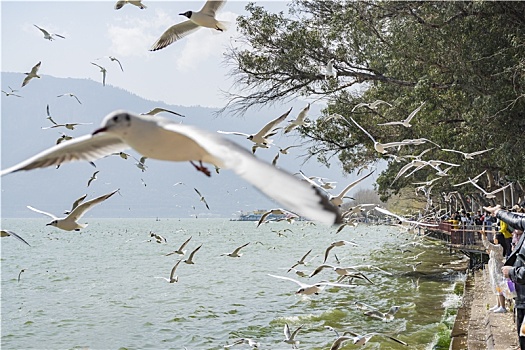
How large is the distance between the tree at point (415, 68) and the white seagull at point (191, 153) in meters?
9.81

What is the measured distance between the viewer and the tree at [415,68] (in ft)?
44.9

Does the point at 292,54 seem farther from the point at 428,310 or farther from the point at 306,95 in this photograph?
the point at 428,310

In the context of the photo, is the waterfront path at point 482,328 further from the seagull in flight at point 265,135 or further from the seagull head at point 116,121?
the seagull head at point 116,121

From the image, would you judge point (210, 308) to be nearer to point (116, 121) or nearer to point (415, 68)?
point (415, 68)

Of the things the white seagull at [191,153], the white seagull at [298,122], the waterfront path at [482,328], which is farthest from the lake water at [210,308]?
the white seagull at [191,153]

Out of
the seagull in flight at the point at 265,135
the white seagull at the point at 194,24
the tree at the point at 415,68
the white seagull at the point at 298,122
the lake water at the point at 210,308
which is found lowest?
the lake water at the point at 210,308

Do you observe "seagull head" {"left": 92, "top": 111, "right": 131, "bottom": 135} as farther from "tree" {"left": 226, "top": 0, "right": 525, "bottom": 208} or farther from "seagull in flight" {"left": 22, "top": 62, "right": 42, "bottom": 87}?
"tree" {"left": 226, "top": 0, "right": 525, "bottom": 208}

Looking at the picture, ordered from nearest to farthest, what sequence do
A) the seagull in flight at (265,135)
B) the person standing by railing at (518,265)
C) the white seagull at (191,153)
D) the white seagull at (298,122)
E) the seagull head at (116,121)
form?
1. the white seagull at (191,153)
2. the seagull head at (116,121)
3. the person standing by railing at (518,265)
4. the seagull in flight at (265,135)
5. the white seagull at (298,122)

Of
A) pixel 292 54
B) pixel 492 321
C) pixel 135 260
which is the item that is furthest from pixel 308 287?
pixel 135 260

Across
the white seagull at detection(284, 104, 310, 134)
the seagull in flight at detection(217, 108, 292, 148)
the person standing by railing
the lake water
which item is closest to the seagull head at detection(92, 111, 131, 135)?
the seagull in flight at detection(217, 108, 292, 148)

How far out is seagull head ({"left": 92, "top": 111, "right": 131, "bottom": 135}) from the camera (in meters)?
3.11

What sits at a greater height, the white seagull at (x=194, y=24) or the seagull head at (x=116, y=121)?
the white seagull at (x=194, y=24)

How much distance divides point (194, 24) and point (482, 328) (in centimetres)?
650

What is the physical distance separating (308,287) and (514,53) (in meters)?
7.55
